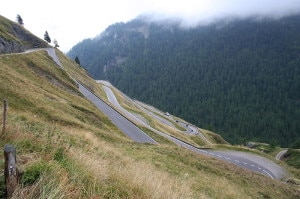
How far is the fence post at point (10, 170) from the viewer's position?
17.1ft

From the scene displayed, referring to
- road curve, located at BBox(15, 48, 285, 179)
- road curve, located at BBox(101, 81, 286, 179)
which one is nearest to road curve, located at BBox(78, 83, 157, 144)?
road curve, located at BBox(15, 48, 285, 179)

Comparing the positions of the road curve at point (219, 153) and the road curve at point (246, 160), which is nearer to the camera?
the road curve at point (219, 153)

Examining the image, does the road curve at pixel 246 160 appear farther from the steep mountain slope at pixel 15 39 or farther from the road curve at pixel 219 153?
the steep mountain slope at pixel 15 39

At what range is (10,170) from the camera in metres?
5.31

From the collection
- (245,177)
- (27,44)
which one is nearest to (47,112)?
(245,177)

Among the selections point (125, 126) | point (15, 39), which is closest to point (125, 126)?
point (125, 126)

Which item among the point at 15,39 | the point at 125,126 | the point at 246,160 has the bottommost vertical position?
the point at 125,126

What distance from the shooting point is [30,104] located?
31.4m

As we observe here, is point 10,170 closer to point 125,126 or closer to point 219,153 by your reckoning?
point 125,126

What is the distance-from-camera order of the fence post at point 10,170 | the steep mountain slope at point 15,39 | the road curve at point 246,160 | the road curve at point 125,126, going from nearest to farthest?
the fence post at point 10,170
the road curve at point 125,126
the road curve at point 246,160
the steep mountain slope at point 15,39

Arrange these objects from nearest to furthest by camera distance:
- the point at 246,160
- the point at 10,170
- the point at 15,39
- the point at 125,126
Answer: the point at 10,170, the point at 125,126, the point at 246,160, the point at 15,39

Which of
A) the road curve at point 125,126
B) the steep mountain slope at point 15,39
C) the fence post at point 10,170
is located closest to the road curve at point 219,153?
the road curve at point 125,126

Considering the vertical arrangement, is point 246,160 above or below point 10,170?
below

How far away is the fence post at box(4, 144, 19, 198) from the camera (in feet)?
17.1
